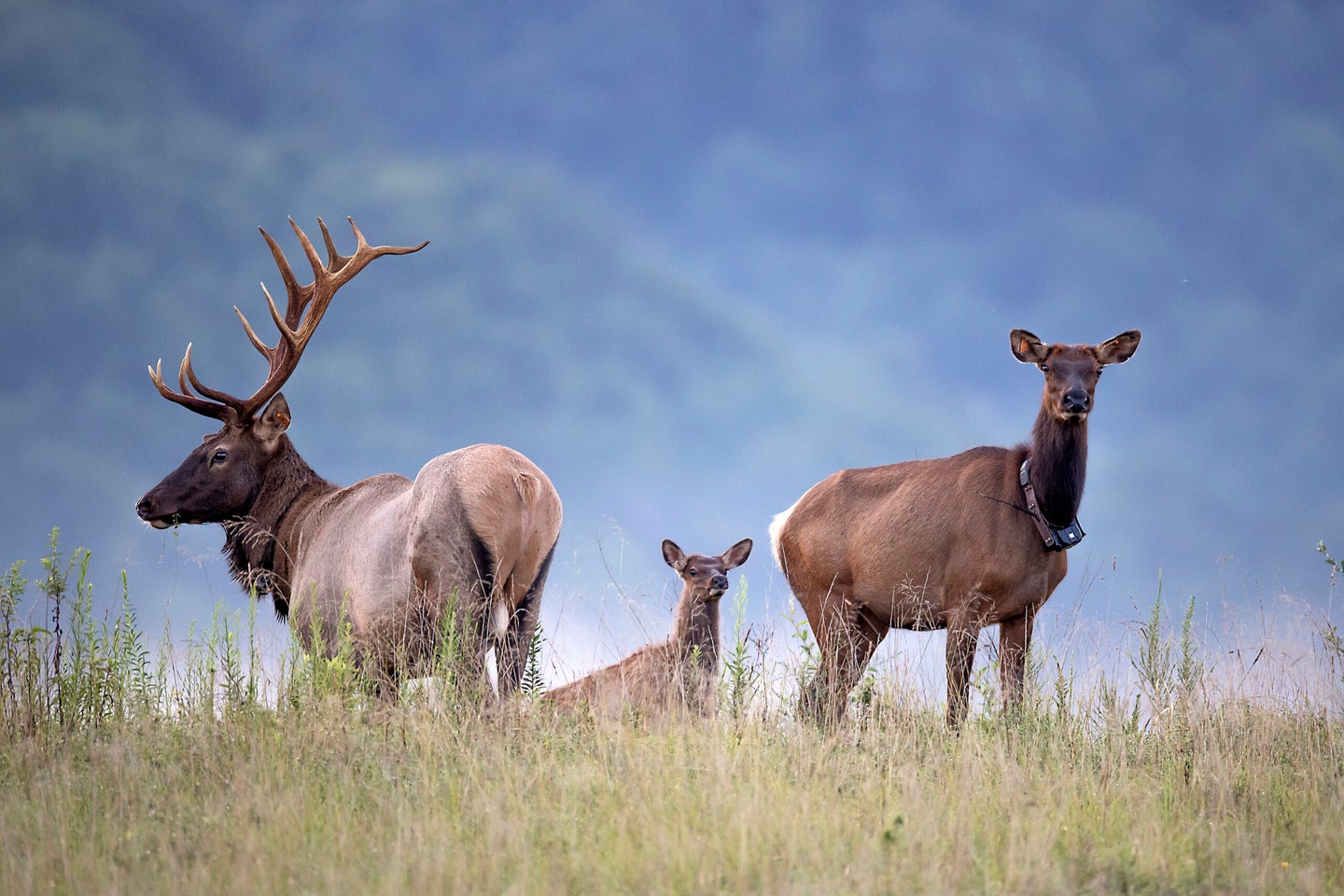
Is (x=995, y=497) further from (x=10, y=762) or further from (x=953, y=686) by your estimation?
(x=10, y=762)

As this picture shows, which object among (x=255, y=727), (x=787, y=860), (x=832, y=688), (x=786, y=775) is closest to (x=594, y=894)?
(x=787, y=860)

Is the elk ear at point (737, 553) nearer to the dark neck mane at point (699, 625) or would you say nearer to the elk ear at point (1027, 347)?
the dark neck mane at point (699, 625)

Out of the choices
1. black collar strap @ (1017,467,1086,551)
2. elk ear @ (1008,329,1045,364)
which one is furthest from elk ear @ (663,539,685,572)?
elk ear @ (1008,329,1045,364)

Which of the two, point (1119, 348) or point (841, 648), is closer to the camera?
point (1119, 348)

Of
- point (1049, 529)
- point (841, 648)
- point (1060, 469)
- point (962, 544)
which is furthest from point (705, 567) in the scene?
point (1060, 469)

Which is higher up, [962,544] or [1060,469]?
[1060,469]

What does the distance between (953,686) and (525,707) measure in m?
2.67

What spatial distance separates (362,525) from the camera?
26.9ft

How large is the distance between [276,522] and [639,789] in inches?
191

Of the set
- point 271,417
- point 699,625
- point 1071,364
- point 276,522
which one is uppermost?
point 271,417

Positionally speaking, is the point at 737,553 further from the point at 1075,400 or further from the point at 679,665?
the point at 1075,400

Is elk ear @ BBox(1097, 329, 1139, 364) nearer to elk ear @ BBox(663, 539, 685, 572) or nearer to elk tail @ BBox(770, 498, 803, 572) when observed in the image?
elk tail @ BBox(770, 498, 803, 572)

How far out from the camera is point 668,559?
10.1 metres

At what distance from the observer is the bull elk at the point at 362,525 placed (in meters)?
7.29
